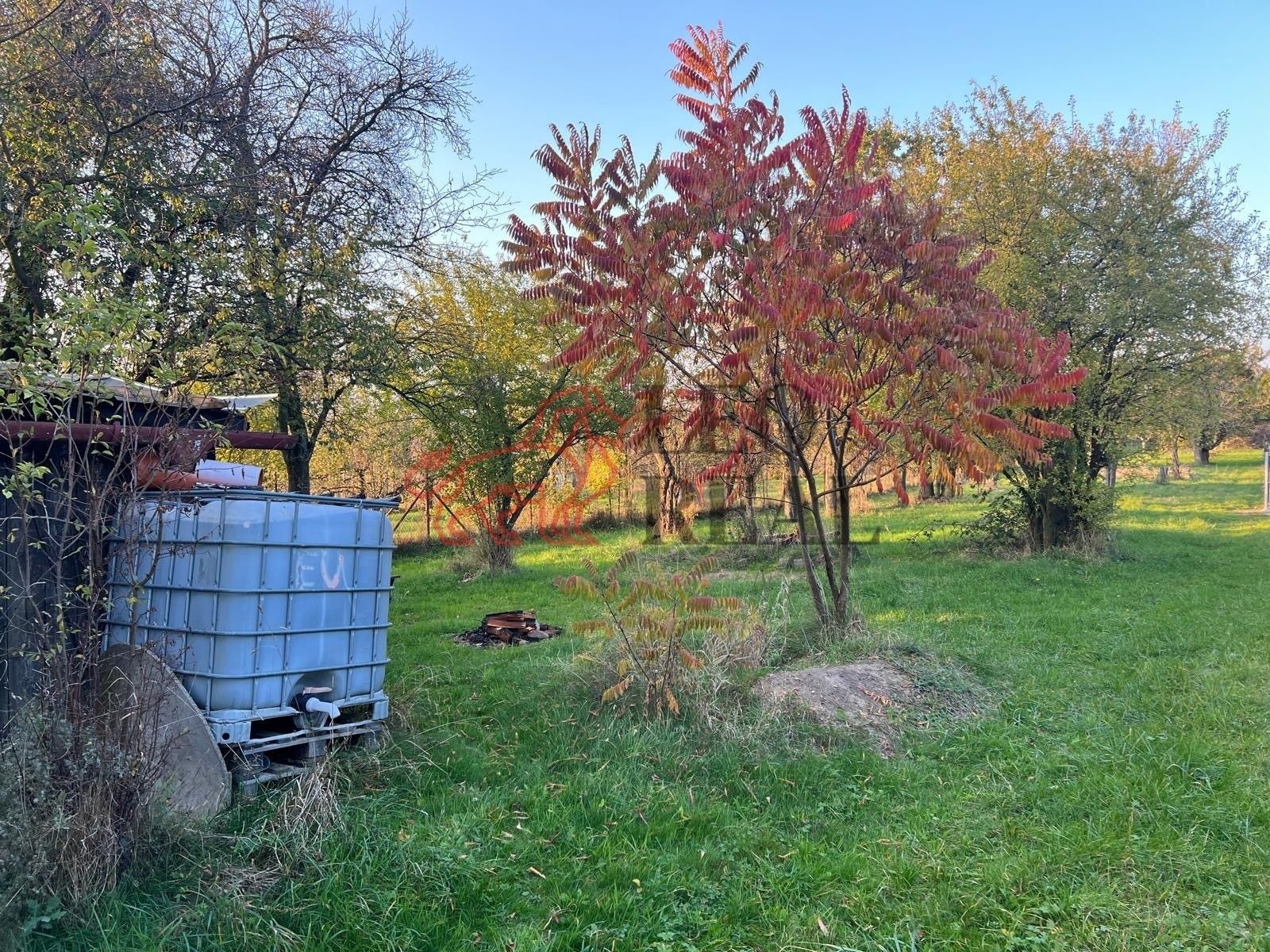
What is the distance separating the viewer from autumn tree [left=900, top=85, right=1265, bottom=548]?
34.7 feet

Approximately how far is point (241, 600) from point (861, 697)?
140 inches

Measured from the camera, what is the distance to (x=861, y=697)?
459 cm

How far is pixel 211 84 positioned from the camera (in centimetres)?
632

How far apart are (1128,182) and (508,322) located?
1010cm

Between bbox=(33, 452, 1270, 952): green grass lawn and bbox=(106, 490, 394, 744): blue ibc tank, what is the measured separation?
1.55ft

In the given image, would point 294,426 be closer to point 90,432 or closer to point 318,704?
point 318,704

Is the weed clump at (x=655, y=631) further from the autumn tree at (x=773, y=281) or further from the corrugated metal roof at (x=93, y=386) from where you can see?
the corrugated metal roof at (x=93, y=386)

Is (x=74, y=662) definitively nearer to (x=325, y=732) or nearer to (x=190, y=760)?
(x=190, y=760)

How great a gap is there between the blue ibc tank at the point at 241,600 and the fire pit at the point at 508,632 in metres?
3.53

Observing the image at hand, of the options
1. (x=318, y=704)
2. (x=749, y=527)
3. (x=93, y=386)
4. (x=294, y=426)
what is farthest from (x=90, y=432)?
(x=749, y=527)

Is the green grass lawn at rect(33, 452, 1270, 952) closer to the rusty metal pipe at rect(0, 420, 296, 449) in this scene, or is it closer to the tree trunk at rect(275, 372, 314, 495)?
the rusty metal pipe at rect(0, 420, 296, 449)

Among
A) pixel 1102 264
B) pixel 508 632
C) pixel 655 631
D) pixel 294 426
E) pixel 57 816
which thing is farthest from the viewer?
pixel 1102 264

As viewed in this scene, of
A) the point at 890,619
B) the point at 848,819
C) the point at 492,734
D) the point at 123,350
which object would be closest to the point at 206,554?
the point at 123,350

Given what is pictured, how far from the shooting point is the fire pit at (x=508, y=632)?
7.01 m
